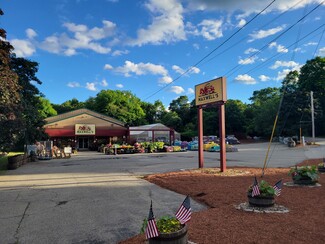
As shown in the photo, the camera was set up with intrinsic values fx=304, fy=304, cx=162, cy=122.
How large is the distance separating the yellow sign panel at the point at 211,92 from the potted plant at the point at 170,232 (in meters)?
10.6

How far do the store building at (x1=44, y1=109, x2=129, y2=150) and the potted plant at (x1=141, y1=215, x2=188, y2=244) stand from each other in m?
44.7

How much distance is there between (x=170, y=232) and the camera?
14.4 ft

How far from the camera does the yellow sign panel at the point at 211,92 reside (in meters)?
14.7

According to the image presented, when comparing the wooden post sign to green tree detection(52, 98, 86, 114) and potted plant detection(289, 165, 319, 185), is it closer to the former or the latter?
potted plant detection(289, 165, 319, 185)

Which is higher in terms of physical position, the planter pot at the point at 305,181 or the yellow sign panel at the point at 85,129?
the yellow sign panel at the point at 85,129

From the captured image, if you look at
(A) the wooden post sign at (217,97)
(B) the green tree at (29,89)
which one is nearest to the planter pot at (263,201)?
(A) the wooden post sign at (217,97)

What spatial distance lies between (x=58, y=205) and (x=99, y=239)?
3419 mm

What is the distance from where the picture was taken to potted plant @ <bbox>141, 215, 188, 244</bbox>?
14.2ft

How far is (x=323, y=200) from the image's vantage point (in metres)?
7.83


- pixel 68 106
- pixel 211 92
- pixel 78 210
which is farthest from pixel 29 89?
pixel 68 106

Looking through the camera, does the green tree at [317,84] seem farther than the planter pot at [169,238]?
Yes

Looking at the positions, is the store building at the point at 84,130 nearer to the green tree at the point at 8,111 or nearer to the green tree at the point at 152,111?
Result: the green tree at the point at 152,111

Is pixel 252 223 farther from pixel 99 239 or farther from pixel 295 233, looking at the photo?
pixel 99 239

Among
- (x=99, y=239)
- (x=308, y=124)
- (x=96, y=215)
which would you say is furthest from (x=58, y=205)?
(x=308, y=124)
